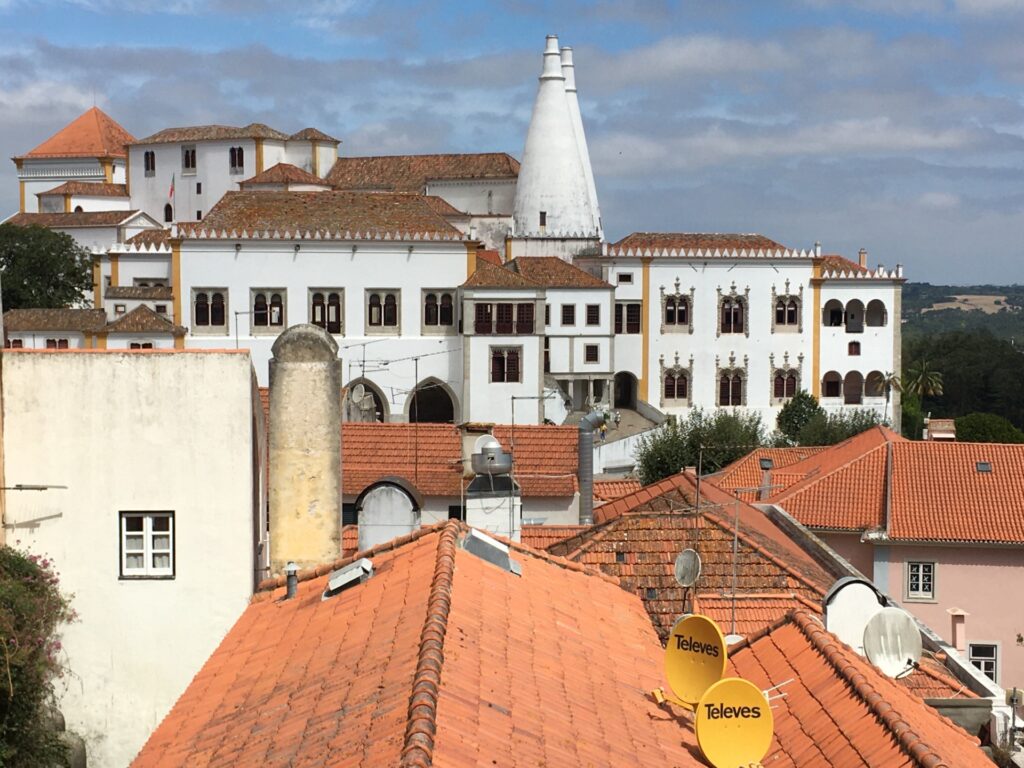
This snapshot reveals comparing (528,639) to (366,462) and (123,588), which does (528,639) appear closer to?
(123,588)

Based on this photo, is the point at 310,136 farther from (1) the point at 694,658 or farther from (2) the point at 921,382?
(1) the point at 694,658

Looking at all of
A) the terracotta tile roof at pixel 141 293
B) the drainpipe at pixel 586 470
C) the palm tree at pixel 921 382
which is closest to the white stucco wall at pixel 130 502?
the drainpipe at pixel 586 470

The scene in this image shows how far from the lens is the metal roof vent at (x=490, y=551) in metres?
12.9

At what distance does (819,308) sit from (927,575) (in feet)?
144

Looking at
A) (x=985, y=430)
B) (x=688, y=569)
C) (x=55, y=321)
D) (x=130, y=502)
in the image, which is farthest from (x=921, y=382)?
(x=130, y=502)

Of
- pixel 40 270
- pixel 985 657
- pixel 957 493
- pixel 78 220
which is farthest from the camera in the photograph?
pixel 78 220

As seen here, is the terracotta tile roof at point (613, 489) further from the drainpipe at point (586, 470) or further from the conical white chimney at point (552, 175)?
the conical white chimney at point (552, 175)

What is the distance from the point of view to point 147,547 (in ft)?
50.2

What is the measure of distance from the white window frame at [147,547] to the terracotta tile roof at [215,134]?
7157 cm

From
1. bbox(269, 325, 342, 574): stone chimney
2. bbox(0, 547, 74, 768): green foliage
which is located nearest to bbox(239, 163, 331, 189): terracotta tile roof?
bbox(0, 547, 74, 768): green foliage

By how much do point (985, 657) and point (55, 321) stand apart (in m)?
45.7

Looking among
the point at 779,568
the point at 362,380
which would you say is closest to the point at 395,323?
the point at 362,380

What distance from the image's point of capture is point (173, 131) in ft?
292

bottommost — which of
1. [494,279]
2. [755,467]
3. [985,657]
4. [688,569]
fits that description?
[985,657]
